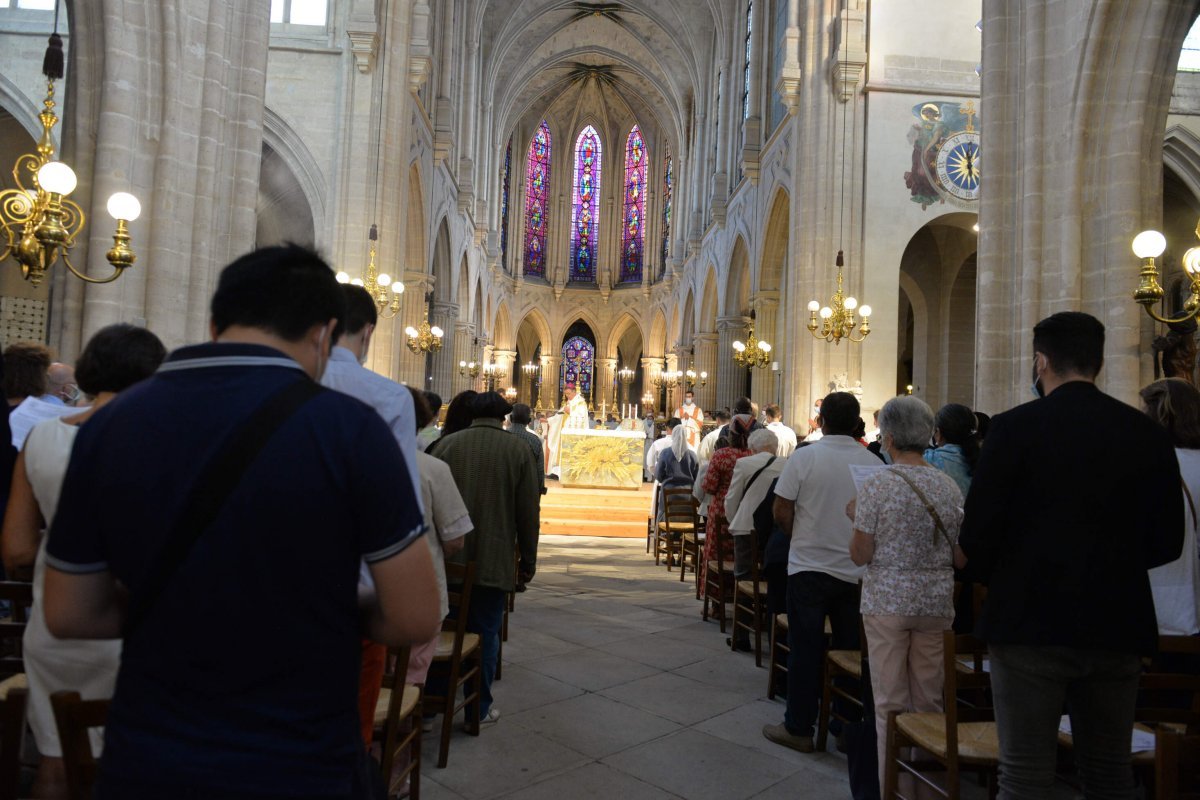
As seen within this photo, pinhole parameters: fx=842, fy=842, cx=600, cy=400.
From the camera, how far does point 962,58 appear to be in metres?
15.5

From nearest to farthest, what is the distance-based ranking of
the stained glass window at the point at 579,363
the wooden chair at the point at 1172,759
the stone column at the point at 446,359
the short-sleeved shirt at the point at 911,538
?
the wooden chair at the point at 1172,759 → the short-sleeved shirt at the point at 911,538 → the stone column at the point at 446,359 → the stained glass window at the point at 579,363

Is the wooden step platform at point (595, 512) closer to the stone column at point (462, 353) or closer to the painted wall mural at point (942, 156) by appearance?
the painted wall mural at point (942, 156)

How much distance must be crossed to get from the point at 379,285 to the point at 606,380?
27.2 meters

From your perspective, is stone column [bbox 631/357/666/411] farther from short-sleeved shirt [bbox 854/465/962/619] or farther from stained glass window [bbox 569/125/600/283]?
short-sleeved shirt [bbox 854/465/962/619]

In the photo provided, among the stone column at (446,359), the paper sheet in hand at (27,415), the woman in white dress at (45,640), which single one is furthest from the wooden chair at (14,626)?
the stone column at (446,359)

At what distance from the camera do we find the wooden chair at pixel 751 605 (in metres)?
5.53

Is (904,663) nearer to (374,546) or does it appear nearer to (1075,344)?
(1075,344)

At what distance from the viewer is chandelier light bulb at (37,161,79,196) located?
5.30 metres

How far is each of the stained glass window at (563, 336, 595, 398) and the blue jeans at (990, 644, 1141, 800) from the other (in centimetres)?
4065

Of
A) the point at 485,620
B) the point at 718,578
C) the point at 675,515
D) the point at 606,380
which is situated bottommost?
the point at 718,578

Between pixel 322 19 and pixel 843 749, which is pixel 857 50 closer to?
pixel 322 19

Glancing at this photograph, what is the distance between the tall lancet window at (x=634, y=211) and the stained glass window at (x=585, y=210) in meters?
1.47

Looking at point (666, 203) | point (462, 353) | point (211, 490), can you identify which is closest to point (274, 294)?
point (211, 490)

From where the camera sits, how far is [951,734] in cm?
279
